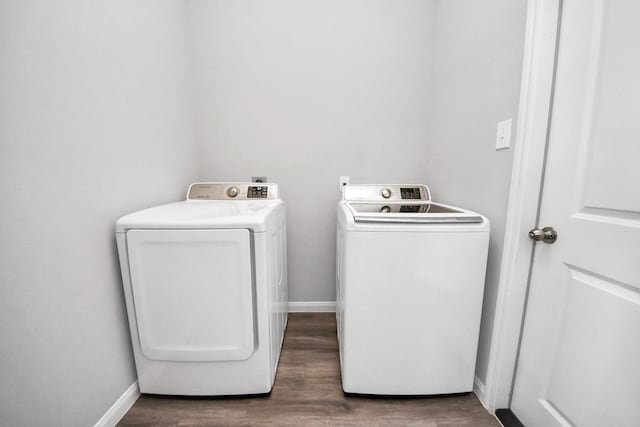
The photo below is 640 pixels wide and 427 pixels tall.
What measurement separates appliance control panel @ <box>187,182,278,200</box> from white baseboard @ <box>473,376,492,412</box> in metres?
1.53

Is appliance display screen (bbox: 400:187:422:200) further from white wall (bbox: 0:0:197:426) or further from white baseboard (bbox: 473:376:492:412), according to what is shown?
white wall (bbox: 0:0:197:426)

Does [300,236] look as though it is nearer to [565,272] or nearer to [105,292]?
[105,292]

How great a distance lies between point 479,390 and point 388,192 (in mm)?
1173

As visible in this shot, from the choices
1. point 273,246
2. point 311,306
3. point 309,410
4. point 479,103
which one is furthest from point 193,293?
point 479,103

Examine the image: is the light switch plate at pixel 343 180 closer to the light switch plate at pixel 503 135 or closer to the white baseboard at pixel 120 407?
the light switch plate at pixel 503 135

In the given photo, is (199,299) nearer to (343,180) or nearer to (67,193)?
(67,193)

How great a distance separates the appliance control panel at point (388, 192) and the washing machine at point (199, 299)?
0.69 meters

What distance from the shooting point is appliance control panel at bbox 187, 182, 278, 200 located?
158 centimetres

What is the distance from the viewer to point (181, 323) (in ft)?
3.30

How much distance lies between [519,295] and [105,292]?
1779 millimetres

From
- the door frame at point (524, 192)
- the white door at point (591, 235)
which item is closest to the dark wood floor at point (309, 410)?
the door frame at point (524, 192)

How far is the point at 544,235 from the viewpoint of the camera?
0.87 meters

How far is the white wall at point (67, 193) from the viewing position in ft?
2.23

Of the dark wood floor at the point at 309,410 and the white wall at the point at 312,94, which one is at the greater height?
the white wall at the point at 312,94
